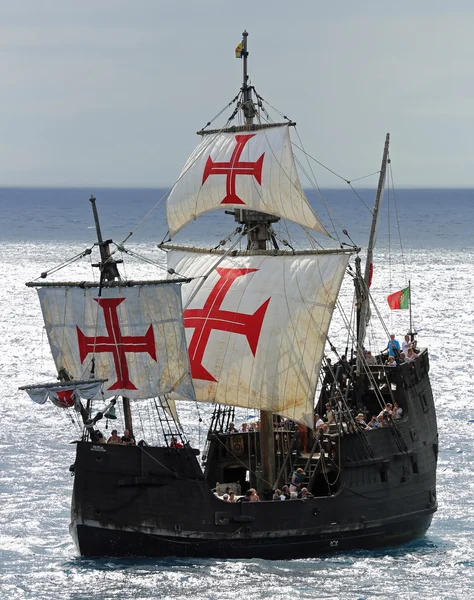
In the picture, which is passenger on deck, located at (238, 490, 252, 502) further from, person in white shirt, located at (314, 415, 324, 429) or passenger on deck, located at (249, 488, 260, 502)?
person in white shirt, located at (314, 415, 324, 429)

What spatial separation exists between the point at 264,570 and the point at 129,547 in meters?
4.25

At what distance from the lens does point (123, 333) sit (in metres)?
44.4

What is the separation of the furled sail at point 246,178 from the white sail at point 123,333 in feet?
23.2

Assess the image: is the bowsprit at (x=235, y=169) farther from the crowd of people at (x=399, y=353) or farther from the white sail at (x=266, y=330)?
the crowd of people at (x=399, y=353)

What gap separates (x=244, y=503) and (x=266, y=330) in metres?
6.94

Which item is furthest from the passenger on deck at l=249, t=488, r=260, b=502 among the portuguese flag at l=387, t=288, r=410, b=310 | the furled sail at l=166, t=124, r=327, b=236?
the portuguese flag at l=387, t=288, r=410, b=310

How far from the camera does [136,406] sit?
6638 cm

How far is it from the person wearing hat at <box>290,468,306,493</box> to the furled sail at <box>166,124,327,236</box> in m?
8.68

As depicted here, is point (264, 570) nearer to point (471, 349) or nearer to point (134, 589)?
point (134, 589)

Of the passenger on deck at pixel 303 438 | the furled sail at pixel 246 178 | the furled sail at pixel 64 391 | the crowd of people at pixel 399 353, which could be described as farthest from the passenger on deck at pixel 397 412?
the furled sail at pixel 64 391

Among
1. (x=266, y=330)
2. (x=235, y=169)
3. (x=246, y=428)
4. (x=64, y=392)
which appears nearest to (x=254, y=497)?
(x=246, y=428)

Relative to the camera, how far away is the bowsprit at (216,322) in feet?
159

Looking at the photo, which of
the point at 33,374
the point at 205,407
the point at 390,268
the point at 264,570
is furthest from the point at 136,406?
the point at 390,268

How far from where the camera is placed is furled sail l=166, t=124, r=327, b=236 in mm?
49969
